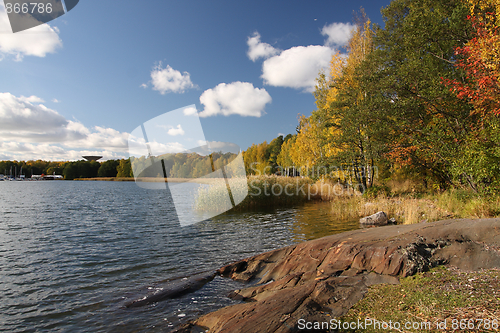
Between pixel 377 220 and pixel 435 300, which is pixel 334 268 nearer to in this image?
pixel 435 300

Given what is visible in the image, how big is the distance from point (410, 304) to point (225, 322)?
2.98 metres

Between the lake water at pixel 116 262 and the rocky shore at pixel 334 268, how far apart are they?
96 centimetres

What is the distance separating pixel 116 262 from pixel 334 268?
25.2ft

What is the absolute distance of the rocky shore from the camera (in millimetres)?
4250

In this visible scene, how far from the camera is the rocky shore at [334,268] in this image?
4250mm

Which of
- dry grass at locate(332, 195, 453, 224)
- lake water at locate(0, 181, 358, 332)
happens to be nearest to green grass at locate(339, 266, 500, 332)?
lake water at locate(0, 181, 358, 332)

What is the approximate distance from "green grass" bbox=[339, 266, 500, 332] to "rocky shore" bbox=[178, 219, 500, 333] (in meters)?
0.28

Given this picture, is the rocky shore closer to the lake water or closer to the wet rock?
the lake water

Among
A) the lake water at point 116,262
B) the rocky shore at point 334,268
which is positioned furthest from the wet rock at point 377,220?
the rocky shore at point 334,268

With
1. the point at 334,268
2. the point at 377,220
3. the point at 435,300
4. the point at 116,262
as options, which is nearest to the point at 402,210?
the point at 377,220

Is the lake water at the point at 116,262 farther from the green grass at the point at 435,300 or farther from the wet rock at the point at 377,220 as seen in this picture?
the green grass at the point at 435,300

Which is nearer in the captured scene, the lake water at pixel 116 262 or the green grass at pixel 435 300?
the green grass at pixel 435 300

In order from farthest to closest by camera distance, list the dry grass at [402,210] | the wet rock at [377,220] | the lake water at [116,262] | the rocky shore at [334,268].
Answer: the wet rock at [377,220], the dry grass at [402,210], the lake water at [116,262], the rocky shore at [334,268]

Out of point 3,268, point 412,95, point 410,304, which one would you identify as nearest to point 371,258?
point 410,304
